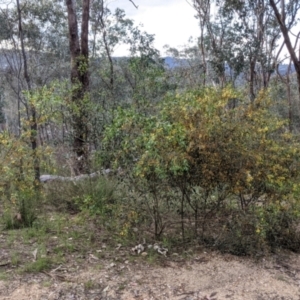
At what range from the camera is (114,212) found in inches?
180

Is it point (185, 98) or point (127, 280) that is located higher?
point (185, 98)

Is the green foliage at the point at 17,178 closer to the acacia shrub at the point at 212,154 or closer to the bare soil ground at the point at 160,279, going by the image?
the bare soil ground at the point at 160,279

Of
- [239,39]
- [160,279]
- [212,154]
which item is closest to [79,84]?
[212,154]

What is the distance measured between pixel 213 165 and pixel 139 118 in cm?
88

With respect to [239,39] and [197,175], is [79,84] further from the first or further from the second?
[239,39]

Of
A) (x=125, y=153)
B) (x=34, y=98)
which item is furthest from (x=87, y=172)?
(x=125, y=153)

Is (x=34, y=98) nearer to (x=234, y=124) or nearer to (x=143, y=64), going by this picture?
(x=234, y=124)

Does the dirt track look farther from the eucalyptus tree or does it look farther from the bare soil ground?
the eucalyptus tree

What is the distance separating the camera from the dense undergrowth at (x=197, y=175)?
405 cm

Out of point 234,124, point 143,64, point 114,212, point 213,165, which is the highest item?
point 143,64

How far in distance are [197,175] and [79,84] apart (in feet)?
12.3

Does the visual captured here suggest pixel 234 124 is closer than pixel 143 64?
Yes

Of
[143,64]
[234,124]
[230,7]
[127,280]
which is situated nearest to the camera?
[127,280]

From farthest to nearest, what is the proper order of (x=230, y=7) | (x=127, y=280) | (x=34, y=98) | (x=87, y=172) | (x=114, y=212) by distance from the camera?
(x=230, y=7), (x=87, y=172), (x=34, y=98), (x=114, y=212), (x=127, y=280)
